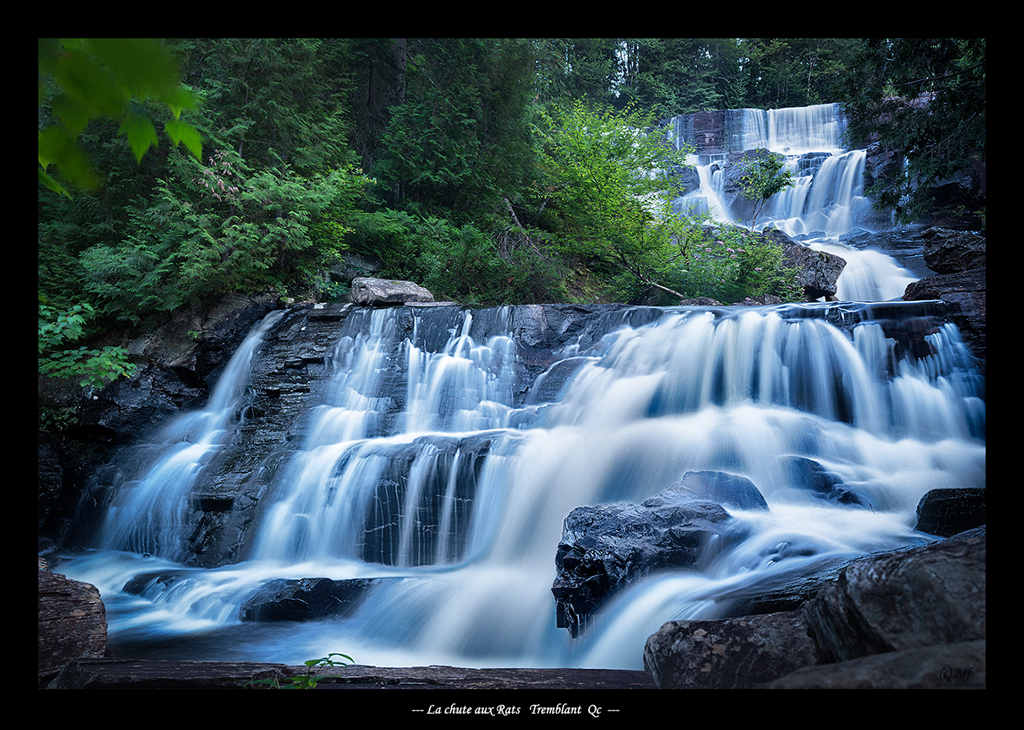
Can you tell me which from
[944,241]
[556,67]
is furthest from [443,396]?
[556,67]

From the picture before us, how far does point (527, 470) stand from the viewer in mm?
6156

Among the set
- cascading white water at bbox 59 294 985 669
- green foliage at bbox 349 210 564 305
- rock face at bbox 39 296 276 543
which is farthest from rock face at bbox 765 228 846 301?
rock face at bbox 39 296 276 543

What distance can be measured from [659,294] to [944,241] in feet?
18.7

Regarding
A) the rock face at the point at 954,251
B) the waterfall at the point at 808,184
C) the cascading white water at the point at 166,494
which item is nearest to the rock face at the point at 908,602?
the cascading white water at the point at 166,494

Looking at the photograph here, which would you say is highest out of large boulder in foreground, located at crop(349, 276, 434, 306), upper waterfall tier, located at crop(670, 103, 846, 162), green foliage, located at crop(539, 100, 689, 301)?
upper waterfall tier, located at crop(670, 103, 846, 162)

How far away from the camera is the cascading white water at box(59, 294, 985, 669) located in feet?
14.0

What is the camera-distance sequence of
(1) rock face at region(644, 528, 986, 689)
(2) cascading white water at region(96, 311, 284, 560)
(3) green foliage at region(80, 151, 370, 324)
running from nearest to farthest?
(1) rock face at region(644, 528, 986, 689), (2) cascading white water at region(96, 311, 284, 560), (3) green foliage at region(80, 151, 370, 324)

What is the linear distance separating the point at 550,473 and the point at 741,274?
891cm

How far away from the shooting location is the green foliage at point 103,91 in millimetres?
1164

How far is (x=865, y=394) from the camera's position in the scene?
Answer: 268 inches

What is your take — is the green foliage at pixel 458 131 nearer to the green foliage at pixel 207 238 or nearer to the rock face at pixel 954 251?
the green foliage at pixel 207 238

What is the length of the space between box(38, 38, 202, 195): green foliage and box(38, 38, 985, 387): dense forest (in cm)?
634

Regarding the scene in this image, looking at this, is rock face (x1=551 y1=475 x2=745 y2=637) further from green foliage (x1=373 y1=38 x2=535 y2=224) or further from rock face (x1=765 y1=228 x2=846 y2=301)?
green foliage (x1=373 y1=38 x2=535 y2=224)
